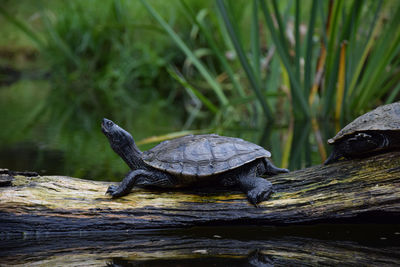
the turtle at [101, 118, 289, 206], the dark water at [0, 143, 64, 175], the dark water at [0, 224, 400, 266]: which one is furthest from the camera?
the dark water at [0, 143, 64, 175]

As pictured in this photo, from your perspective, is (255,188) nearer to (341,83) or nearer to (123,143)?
(123,143)

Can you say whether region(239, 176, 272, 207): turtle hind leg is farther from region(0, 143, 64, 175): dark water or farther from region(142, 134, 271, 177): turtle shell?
region(0, 143, 64, 175): dark water

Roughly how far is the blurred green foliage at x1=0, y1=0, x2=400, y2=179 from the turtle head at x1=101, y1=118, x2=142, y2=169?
0.64 m

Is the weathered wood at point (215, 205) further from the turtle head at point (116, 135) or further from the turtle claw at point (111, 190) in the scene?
the turtle head at point (116, 135)

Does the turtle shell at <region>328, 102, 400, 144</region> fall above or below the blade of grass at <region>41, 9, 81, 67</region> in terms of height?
below

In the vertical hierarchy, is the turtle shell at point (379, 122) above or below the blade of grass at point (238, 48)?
below

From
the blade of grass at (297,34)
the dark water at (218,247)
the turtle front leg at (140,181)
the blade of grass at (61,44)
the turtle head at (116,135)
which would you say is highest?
the blade of grass at (61,44)

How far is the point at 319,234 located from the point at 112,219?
104 cm

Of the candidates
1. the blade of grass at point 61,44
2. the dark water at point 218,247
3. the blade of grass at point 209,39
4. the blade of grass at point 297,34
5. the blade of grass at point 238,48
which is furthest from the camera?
the blade of grass at point 61,44

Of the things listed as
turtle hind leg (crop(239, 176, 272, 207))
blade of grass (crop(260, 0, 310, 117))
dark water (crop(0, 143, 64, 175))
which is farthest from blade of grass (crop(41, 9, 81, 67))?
turtle hind leg (crop(239, 176, 272, 207))

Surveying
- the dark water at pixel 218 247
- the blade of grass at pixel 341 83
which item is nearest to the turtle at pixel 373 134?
the dark water at pixel 218 247

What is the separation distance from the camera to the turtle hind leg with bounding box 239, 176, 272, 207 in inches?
88.1

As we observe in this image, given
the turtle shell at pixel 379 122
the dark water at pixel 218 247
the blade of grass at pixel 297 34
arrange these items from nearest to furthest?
the dark water at pixel 218 247 < the turtle shell at pixel 379 122 < the blade of grass at pixel 297 34

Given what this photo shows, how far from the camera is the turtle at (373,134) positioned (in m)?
2.20
